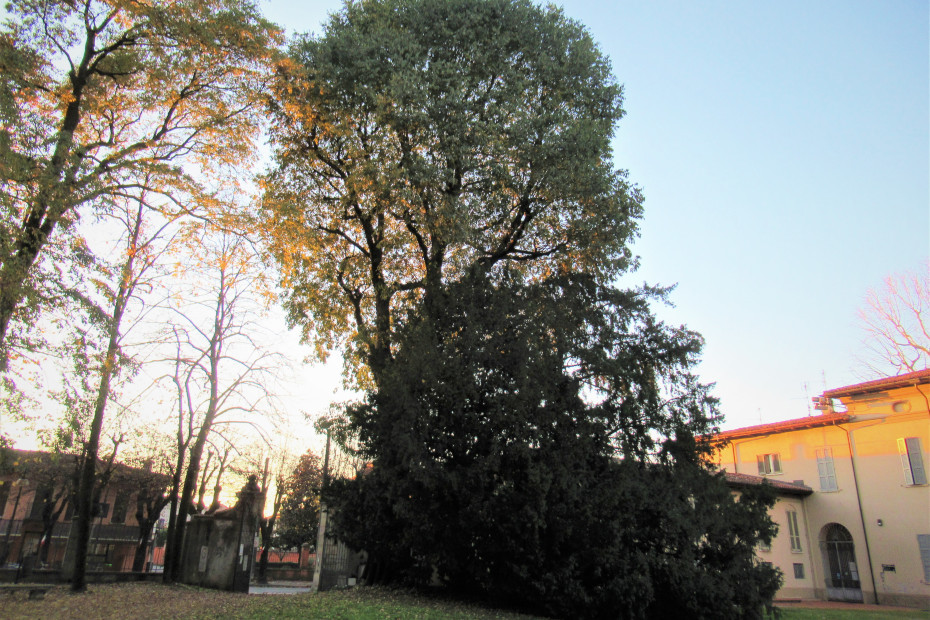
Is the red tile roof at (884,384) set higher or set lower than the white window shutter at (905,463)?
higher

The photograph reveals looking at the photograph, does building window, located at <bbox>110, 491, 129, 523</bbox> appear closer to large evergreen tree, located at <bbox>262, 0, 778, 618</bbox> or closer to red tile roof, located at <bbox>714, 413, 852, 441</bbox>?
large evergreen tree, located at <bbox>262, 0, 778, 618</bbox>

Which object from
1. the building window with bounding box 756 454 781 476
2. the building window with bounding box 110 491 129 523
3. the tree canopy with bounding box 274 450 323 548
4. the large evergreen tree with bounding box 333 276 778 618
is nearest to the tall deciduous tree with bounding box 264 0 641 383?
the large evergreen tree with bounding box 333 276 778 618

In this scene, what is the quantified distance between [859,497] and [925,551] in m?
3.28

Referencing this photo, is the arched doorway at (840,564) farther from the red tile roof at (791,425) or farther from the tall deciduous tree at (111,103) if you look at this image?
the tall deciduous tree at (111,103)

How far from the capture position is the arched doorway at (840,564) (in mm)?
27328

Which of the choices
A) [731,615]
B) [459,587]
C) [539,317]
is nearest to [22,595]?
[459,587]

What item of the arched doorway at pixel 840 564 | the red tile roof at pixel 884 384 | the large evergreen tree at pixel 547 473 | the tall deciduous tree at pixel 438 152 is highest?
the tall deciduous tree at pixel 438 152

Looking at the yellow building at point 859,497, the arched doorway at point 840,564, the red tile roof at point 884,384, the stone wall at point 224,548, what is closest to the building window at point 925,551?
the yellow building at point 859,497

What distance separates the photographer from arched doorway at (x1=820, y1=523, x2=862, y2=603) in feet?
89.7

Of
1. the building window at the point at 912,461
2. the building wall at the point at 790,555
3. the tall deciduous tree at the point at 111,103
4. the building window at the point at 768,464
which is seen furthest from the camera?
the building window at the point at 768,464

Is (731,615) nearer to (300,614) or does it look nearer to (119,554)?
A: (300,614)

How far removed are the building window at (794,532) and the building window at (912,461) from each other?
5.14m

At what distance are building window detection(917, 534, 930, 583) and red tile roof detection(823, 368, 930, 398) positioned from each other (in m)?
6.57

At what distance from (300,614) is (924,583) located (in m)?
A: 28.1
